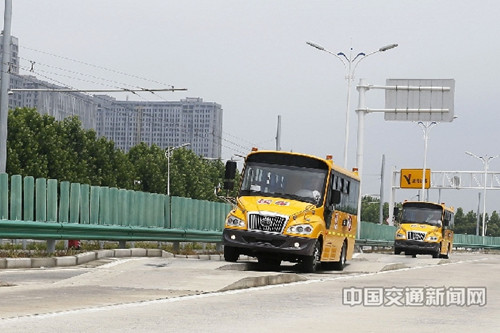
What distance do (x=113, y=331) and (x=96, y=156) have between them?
7522 centimetres

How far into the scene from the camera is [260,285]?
17.0m

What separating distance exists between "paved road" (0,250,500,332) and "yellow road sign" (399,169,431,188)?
80.9 meters

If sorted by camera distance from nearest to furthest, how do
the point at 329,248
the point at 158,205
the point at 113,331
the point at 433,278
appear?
1. the point at 113,331
2. the point at 433,278
3. the point at 329,248
4. the point at 158,205

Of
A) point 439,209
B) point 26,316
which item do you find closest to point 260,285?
point 26,316

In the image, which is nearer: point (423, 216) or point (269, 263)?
point (269, 263)

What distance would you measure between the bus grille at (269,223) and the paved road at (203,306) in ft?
10.2

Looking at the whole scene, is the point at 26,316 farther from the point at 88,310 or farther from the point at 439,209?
the point at 439,209

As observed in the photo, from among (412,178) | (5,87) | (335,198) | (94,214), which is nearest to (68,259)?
(94,214)

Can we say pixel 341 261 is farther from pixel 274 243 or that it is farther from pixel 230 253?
pixel 274 243

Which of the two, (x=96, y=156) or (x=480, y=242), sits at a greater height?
(x=96, y=156)

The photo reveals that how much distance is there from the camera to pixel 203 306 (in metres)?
12.3

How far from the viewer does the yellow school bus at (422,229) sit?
48.2 metres

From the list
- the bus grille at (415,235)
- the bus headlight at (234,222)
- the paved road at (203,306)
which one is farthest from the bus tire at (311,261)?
the bus grille at (415,235)

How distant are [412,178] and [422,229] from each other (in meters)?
52.7
